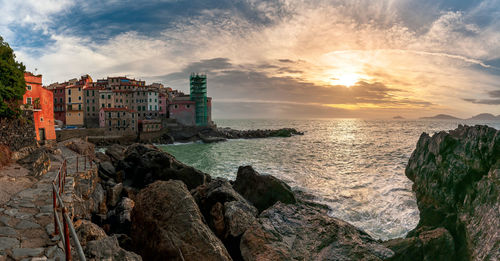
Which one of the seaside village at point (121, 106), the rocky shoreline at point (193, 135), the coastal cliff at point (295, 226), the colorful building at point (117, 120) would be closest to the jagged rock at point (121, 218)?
the coastal cliff at point (295, 226)

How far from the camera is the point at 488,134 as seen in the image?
37.0 ft

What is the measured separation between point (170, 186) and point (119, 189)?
869cm

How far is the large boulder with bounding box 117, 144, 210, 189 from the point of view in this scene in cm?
1740

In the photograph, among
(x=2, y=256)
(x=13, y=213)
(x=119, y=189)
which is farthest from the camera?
(x=119, y=189)

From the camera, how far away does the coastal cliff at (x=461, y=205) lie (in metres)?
8.00

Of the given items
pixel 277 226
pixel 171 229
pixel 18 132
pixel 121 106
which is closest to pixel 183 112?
pixel 121 106

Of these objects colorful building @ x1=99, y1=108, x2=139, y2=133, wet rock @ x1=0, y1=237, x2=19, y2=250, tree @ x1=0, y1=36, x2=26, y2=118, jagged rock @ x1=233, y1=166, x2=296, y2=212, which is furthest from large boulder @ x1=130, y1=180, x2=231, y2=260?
colorful building @ x1=99, y1=108, x2=139, y2=133

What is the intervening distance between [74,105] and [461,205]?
264ft

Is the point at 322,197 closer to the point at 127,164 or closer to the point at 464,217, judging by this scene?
the point at 464,217

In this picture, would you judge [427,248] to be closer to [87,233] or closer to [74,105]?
[87,233]

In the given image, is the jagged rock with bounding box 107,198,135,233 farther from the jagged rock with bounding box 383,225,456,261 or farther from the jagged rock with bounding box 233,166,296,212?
the jagged rock with bounding box 383,225,456,261

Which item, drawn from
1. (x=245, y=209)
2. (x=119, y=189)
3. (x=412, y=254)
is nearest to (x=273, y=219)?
(x=245, y=209)

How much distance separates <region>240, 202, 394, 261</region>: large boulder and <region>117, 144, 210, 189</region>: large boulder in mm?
9736

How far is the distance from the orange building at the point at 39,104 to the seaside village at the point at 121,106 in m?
32.5
